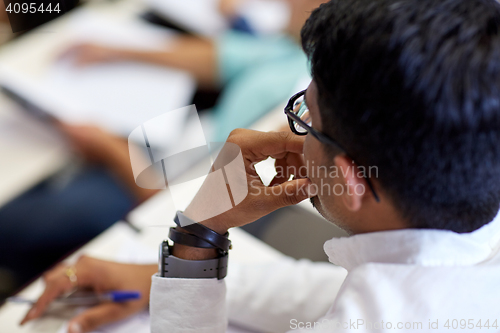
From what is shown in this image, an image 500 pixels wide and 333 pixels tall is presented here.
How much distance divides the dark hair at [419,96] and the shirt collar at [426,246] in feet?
0.05

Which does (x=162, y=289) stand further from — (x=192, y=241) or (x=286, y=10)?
(x=286, y=10)

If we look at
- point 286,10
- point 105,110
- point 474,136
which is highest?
point 474,136

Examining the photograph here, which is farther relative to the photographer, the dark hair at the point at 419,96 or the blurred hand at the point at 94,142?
the blurred hand at the point at 94,142

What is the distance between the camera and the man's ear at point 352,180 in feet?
1.44

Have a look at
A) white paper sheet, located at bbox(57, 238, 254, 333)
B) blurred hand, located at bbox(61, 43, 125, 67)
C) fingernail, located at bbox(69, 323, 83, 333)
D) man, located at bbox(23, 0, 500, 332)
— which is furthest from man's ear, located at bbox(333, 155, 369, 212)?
blurred hand, located at bbox(61, 43, 125, 67)

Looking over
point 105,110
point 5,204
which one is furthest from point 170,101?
point 5,204

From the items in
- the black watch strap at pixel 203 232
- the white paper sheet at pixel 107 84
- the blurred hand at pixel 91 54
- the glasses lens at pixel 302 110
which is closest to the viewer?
the glasses lens at pixel 302 110

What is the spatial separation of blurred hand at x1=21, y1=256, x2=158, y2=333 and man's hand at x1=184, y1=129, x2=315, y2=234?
7.0 inches

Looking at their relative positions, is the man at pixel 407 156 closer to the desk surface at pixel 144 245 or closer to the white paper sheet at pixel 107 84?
the desk surface at pixel 144 245

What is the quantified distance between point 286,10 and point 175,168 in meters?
0.84

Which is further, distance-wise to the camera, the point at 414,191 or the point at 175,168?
the point at 175,168

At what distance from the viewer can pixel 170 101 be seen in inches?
37.1

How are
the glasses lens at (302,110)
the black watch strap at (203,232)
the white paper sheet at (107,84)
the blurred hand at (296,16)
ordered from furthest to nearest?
1. the blurred hand at (296,16)
2. the white paper sheet at (107,84)
3. the black watch strap at (203,232)
4. the glasses lens at (302,110)

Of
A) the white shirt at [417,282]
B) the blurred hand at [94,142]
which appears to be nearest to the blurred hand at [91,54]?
the blurred hand at [94,142]
